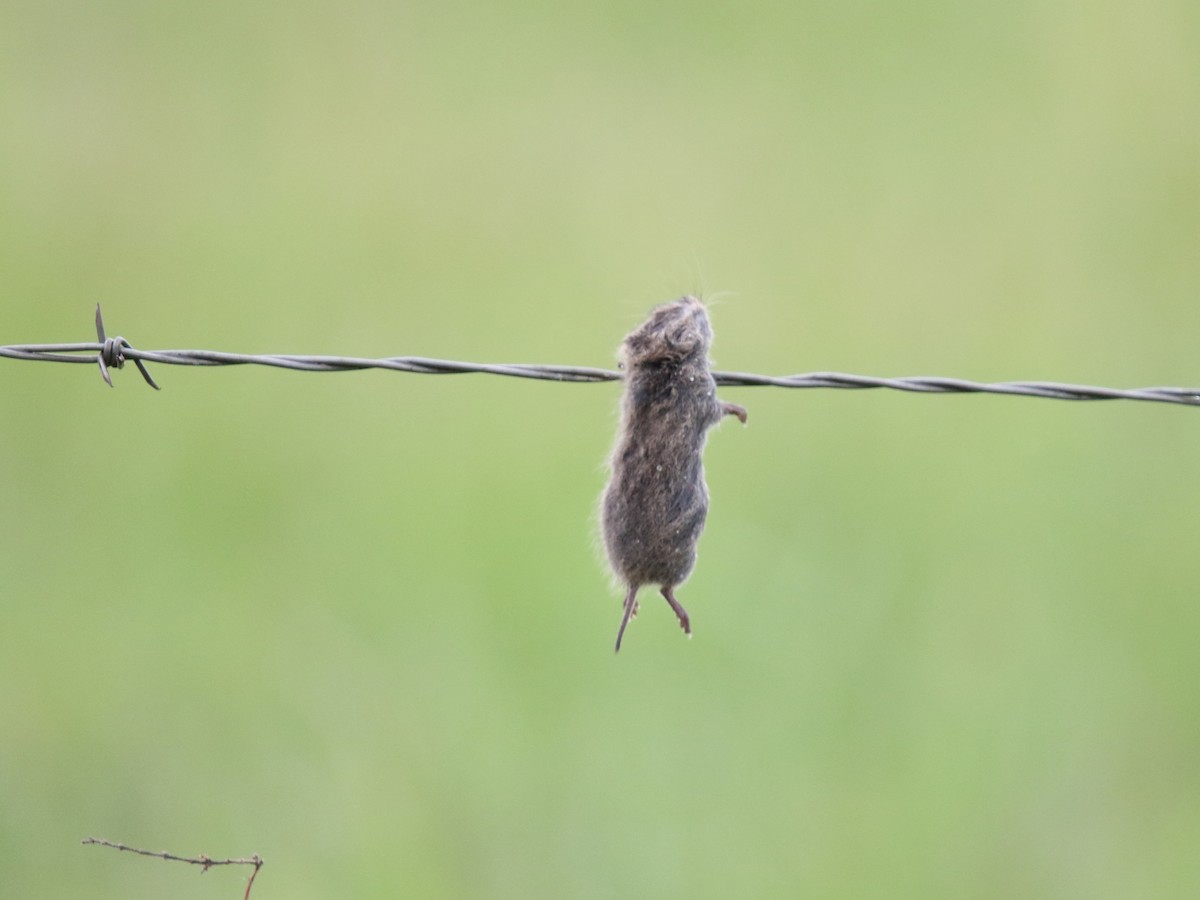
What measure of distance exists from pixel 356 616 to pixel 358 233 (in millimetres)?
4317

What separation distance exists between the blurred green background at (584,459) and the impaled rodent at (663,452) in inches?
126

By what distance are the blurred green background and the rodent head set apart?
3072 millimetres

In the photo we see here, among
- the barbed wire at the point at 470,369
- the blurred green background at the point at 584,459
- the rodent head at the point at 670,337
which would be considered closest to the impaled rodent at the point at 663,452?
the rodent head at the point at 670,337

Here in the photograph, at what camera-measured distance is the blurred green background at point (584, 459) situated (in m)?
7.88

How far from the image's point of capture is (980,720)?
27.4 ft

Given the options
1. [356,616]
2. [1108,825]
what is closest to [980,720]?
[1108,825]

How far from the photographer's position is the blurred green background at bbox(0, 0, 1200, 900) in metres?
7.88

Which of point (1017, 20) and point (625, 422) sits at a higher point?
point (1017, 20)

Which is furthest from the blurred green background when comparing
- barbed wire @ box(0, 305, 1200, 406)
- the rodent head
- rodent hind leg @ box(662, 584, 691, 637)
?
rodent hind leg @ box(662, 584, 691, 637)

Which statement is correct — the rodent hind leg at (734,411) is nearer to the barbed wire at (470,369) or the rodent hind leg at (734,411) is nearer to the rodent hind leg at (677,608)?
the barbed wire at (470,369)

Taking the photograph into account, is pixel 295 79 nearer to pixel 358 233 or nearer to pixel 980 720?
pixel 358 233

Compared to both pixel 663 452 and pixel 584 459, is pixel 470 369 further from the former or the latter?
pixel 584 459

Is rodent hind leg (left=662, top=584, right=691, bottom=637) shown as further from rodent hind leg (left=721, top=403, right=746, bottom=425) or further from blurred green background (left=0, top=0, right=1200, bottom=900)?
blurred green background (left=0, top=0, right=1200, bottom=900)

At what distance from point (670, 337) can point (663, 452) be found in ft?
1.26
